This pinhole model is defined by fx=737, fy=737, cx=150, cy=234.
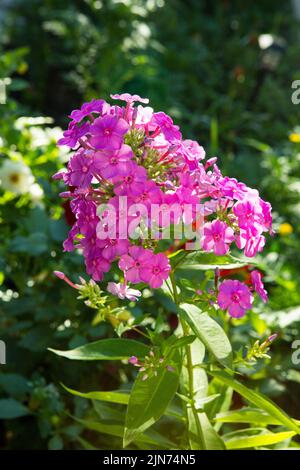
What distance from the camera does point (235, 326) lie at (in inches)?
84.1

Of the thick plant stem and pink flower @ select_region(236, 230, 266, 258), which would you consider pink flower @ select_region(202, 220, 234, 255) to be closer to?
pink flower @ select_region(236, 230, 266, 258)

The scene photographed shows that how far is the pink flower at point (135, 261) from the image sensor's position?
115cm

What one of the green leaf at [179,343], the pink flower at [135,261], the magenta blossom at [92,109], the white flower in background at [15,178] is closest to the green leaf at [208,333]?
the green leaf at [179,343]

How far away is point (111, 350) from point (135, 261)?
0.25 m

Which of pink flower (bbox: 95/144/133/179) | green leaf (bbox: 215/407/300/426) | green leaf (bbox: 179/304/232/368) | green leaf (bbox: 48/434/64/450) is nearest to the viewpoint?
A: pink flower (bbox: 95/144/133/179)

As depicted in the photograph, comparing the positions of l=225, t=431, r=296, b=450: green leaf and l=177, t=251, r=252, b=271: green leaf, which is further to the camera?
l=225, t=431, r=296, b=450: green leaf

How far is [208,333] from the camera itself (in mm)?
1252

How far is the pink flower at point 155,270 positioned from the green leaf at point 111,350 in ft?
0.72

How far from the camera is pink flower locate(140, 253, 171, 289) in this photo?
1.16 metres

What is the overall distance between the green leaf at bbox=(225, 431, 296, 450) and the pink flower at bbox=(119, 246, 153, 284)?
463mm

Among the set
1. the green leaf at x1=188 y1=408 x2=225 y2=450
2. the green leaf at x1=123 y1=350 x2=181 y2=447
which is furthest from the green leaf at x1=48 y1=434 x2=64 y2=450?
the green leaf at x1=123 y1=350 x2=181 y2=447

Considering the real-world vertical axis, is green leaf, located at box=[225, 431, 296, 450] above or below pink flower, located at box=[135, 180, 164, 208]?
below

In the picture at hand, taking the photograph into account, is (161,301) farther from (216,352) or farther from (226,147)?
(226,147)
